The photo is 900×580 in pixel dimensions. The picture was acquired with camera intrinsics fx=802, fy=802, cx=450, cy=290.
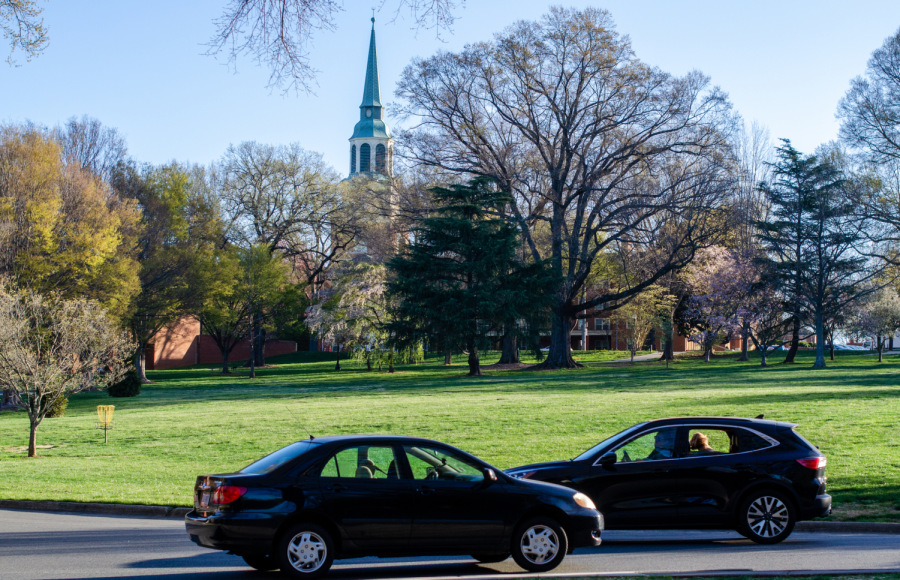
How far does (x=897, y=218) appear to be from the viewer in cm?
4750

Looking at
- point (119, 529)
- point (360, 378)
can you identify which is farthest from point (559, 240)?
point (119, 529)

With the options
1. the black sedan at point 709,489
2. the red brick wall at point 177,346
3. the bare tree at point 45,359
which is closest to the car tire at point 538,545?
the black sedan at point 709,489

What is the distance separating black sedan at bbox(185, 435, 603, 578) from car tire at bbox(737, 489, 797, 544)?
8.27ft

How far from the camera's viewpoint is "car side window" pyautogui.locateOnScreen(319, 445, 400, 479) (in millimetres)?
8008

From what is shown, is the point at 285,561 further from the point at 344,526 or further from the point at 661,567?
the point at 661,567

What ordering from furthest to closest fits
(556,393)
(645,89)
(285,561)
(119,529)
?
(645,89) < (556,393) < (119,529) < (285,561)

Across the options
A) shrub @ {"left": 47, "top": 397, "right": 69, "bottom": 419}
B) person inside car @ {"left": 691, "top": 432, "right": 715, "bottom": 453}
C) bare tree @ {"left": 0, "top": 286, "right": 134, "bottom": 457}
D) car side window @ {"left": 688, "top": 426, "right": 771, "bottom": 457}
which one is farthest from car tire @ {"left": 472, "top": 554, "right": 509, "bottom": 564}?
shrub @ {"left": 47, "top": 397, "right": 69, "bottom": 419}

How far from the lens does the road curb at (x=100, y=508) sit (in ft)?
44.4

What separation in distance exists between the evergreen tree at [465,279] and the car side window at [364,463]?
36.7 m

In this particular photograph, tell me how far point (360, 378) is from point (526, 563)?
42.7 m

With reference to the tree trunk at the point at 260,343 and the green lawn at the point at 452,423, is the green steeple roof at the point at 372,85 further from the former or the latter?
the green lawn at the point at 452,423

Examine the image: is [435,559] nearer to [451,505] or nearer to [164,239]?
[451,505]

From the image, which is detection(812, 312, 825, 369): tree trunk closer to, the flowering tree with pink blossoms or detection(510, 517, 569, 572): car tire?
the flowering tree with pink blossoms

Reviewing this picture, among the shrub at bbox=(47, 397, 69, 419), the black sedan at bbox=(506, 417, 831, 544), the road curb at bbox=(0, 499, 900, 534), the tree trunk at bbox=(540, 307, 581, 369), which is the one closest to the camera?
the black sedan at bbox=(506, 417, 831, 544)
